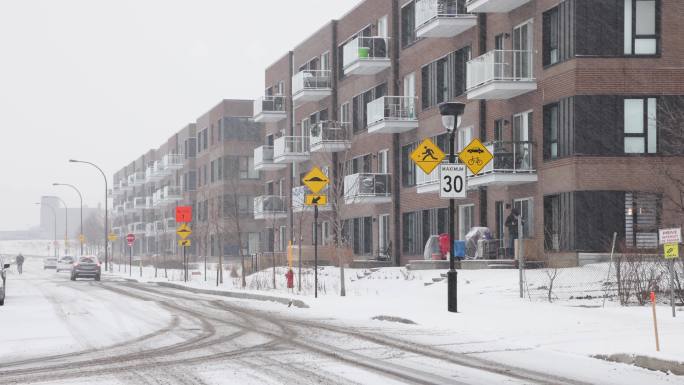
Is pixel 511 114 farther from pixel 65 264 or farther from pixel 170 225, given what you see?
pixel 170 225

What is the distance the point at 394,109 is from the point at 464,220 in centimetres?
722

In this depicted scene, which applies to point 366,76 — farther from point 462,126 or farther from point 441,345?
point 441,345

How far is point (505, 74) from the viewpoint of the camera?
3384cm

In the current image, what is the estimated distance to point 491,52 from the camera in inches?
1329

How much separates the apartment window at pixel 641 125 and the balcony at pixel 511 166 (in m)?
3.35

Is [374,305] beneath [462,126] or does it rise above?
beneath

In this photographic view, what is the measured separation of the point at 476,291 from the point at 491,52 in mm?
10944

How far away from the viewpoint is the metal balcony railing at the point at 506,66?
33.6 metres

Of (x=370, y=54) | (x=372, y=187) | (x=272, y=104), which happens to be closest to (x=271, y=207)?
(x=272, y=104)

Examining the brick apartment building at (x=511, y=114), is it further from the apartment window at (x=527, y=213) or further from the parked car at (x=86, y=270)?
the parked car at (x=86, y=270)

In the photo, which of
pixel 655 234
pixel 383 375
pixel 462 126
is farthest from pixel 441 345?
pixel 462 126

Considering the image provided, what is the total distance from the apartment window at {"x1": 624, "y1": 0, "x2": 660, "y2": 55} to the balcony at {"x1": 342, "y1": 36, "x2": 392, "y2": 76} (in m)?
15.9

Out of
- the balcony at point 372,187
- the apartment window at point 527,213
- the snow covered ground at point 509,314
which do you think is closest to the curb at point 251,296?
the snow covered ground at point 509,314

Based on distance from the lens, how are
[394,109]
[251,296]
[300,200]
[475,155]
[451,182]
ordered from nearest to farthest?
[451,182]
[475,155]
[251,296]
[394,109]
[300,200]
